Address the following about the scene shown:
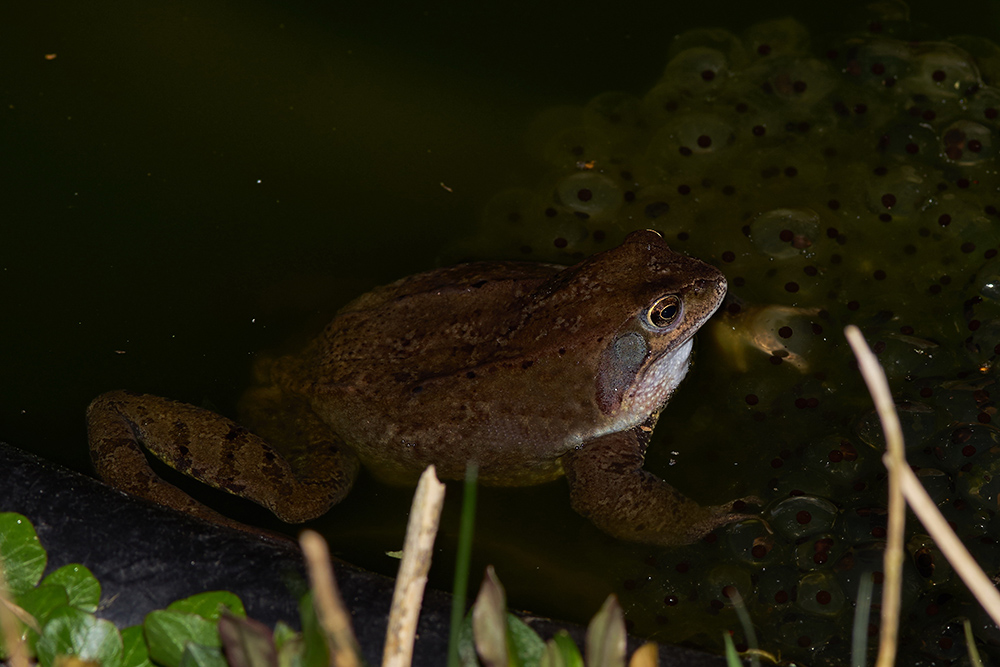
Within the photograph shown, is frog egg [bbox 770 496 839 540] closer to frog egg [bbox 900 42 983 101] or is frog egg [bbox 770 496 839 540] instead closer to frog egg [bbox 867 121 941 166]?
frog egg [bbox 867 121 941 166]

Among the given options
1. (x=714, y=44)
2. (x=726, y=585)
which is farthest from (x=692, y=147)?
(x=726, y=585)

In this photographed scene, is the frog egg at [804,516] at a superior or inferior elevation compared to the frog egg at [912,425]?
inferior

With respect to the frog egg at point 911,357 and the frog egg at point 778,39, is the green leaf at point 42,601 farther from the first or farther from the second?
the frog egg at point 778,39

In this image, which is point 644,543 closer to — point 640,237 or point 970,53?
point 640,237

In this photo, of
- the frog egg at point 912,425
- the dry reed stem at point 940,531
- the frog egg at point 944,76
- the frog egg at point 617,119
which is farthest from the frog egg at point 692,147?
the dry reed stem at point 940,531

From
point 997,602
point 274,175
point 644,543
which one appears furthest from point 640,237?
point 274,175

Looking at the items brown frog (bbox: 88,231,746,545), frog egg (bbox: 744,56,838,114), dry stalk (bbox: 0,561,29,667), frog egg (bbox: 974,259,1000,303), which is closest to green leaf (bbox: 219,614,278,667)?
dry stalk (bbox: 0,561,29,667)

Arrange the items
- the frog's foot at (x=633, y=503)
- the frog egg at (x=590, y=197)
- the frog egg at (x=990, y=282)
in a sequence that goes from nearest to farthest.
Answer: the frog's foot at (x=633, y=503)
the frog egg at (x=990, y=282)
the frog egg at (x=590, y=197)
